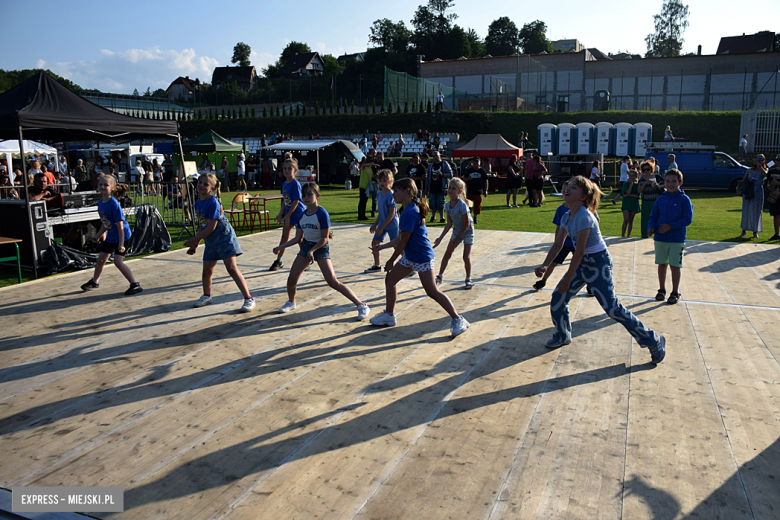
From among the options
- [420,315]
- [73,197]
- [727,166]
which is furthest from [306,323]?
[727,166]

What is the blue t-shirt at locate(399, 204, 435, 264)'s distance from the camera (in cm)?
525

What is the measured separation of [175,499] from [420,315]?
3.83m

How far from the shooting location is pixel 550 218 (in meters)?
15.8

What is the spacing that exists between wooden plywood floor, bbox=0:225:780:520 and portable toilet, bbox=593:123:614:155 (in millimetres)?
28449

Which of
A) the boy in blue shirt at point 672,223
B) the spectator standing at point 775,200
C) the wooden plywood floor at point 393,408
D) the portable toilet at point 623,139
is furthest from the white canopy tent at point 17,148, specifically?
the portable toilet at point 623,139

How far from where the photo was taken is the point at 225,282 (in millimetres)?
8094

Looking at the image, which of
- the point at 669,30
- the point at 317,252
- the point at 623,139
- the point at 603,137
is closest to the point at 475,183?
the point at 317,252

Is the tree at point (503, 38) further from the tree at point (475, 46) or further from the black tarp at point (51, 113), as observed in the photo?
the black tarp at point (51, 113)

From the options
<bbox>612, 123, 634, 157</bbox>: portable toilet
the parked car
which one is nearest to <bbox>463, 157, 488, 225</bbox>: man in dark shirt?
the parked car

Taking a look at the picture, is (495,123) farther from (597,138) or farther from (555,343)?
(555,343)

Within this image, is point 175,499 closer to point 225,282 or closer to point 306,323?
point 306,323

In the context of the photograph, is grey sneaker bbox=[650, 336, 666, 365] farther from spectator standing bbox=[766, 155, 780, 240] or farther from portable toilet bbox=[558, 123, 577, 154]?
portable toilet bbox=[558, 123, 577, 154]

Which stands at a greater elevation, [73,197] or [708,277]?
[73,197]

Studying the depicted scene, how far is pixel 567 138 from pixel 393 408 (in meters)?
33.1
